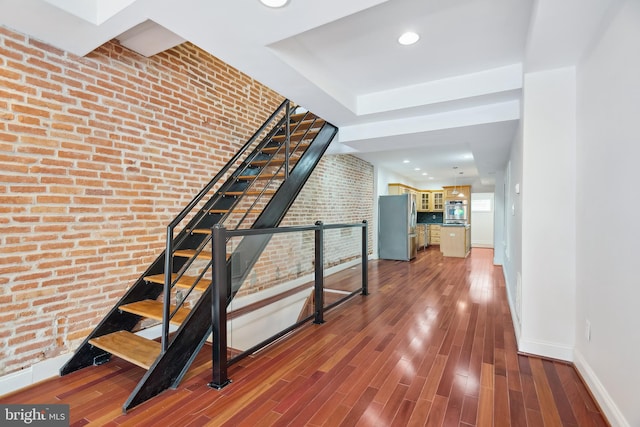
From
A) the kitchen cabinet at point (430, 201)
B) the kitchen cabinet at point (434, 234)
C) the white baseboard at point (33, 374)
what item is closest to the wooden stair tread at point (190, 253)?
the white baseboard at point (33, 374)

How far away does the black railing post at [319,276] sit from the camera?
3533mm

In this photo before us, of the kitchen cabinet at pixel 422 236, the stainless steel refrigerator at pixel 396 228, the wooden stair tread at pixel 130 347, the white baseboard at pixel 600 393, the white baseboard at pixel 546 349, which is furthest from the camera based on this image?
the kitchen cabinet at pixel 422 236

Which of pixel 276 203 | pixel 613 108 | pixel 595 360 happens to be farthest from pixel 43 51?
pixel 595 360

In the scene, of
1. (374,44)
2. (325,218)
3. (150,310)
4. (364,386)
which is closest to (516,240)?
(364,386)

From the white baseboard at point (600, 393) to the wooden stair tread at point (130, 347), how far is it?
114 inches

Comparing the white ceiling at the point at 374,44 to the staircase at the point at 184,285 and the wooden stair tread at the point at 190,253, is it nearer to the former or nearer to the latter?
the staircase at the point at 184,285

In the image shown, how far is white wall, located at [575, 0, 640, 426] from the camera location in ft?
5.10

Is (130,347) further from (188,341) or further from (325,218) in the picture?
(325,218)

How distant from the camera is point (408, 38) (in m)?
2.62

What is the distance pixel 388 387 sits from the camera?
2.20m

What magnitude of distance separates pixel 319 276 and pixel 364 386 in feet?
4.89

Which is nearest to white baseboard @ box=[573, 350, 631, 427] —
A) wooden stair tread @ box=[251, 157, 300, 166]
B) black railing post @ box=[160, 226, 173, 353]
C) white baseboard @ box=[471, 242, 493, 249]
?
black railing post @ box=[160, 226, 173, 353]

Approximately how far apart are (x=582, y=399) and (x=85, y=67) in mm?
4506

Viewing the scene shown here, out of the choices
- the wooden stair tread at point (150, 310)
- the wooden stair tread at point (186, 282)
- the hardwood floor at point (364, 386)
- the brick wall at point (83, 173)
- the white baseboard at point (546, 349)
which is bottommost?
the hardwood floor at point (364, 386)
